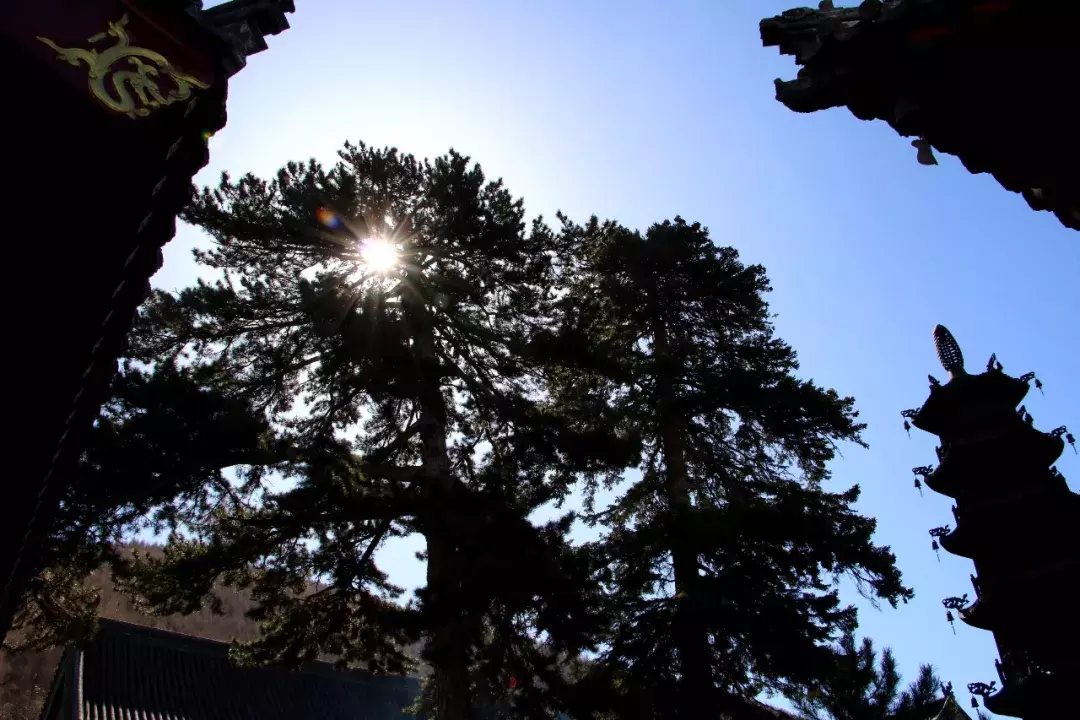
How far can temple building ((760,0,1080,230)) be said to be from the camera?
3.47 meters

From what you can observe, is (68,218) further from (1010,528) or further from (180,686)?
(180,686)

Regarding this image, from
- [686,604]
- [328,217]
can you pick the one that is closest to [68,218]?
[328,217]

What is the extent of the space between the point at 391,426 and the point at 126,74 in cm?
1197

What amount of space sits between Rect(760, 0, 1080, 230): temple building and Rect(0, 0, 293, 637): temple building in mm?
3388

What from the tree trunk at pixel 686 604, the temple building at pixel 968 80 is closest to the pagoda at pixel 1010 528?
the tree trunk at pixel 686 604

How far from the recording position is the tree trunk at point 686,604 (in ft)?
40.7

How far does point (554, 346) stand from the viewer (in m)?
13.1

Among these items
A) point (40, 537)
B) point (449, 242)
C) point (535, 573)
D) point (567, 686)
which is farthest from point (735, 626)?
point (40, 537)

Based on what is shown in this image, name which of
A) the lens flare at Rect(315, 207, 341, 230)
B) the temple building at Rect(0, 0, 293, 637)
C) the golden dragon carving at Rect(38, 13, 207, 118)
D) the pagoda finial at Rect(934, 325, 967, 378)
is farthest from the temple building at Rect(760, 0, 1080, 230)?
the pagoda finial at Rect(934, 325, 967, 378)

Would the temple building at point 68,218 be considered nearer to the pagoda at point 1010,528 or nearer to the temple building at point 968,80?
the temple building at point 968,80

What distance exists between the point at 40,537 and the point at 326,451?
809 cm

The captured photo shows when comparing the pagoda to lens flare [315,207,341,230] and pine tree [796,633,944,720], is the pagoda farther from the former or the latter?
lens flare [315,207,341,230]

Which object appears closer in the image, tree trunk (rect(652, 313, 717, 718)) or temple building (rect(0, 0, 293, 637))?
temple building (rect(0, 0, 293, 637))

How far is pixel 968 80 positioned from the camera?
3.69 m
